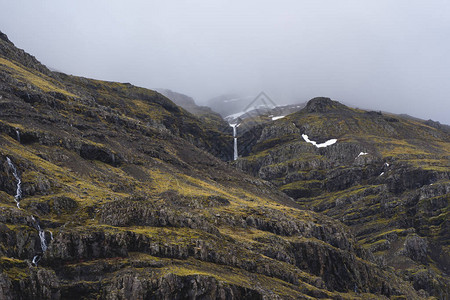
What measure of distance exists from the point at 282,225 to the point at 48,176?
199ft

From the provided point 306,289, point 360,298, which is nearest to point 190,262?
point 306,289

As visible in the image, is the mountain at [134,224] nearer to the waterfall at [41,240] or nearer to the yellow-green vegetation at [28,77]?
the waterfall at [41,240]

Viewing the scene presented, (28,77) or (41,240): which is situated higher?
(28,77)

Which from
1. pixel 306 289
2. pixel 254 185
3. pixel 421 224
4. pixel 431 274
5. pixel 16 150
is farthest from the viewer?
pixel 421 224

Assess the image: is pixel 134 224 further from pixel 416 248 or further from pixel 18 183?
pixel 416 248

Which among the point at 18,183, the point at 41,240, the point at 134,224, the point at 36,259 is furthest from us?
the point at 18,183

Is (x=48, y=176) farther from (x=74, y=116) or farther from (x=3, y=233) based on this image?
(x=74, y=116)

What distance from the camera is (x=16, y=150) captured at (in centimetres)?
11788

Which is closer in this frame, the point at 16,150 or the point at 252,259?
the point at 252,259

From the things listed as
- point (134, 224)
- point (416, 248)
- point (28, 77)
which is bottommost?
point (416, 248)

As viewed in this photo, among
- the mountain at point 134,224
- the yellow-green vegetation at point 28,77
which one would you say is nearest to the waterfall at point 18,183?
the mountain at point 134,224

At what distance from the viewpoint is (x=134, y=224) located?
89688mm

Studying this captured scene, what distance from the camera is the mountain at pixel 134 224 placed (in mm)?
69125

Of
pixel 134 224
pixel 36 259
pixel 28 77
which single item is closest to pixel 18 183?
pixel 134 224
